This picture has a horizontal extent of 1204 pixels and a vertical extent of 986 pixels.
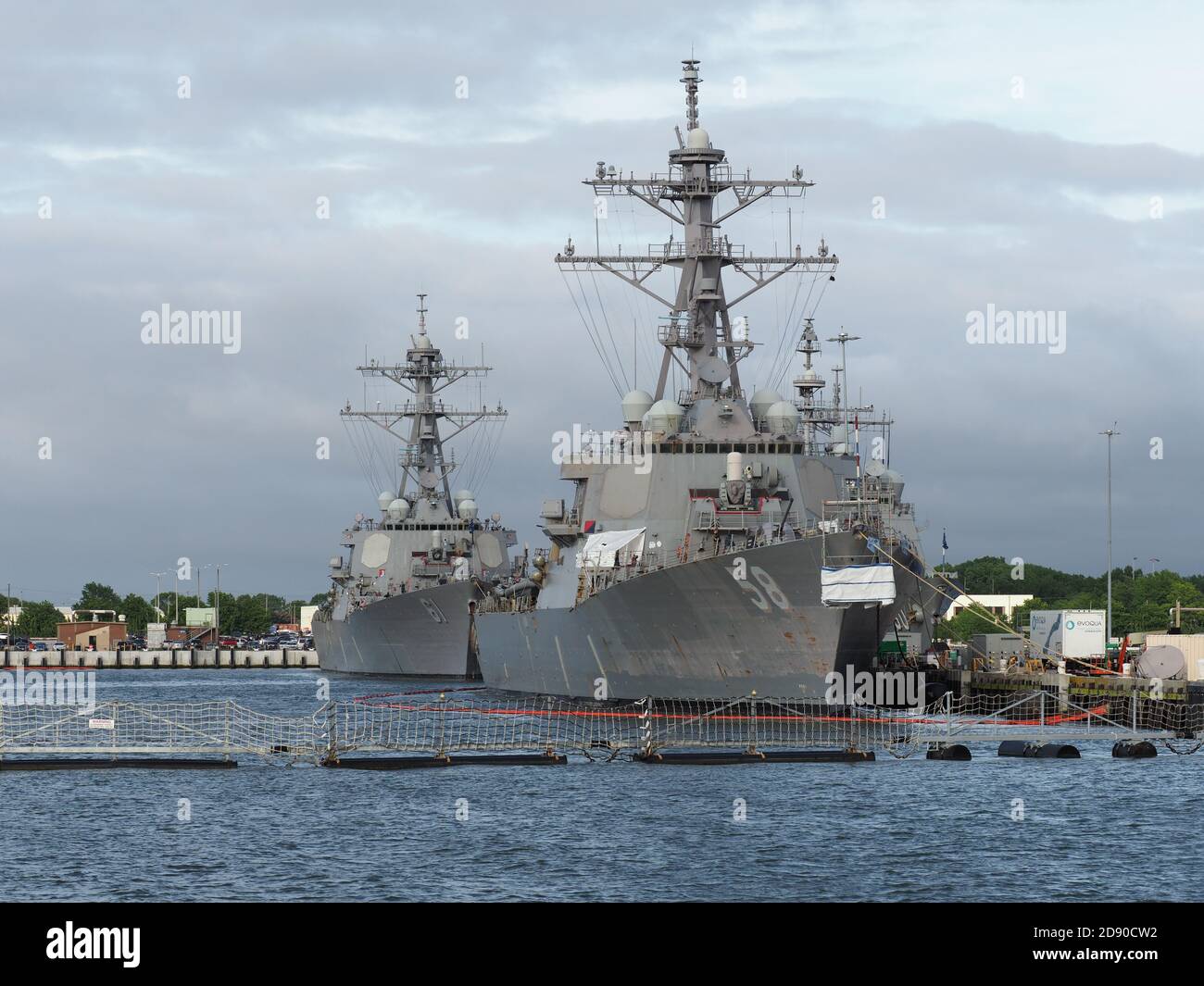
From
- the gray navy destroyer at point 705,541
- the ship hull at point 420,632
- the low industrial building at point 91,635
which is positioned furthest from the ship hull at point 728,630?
the low industrial building at point 91,635

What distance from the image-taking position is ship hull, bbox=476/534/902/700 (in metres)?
32.5

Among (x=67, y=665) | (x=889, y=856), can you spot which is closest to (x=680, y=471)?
(x=889, y=856)

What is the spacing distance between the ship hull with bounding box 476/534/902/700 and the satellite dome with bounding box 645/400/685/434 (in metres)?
4.81

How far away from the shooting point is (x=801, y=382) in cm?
6850

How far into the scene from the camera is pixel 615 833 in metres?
20.6

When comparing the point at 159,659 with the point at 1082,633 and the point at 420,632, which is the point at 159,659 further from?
the point at 1082,633

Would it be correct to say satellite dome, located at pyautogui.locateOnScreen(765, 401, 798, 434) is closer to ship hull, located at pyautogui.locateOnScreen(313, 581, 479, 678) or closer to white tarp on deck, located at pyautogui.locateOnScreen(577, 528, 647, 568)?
white tarp on deck, located at pyautogui.locateOnScreen(577, 528, 647, 568)

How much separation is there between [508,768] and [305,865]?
9.17 metres

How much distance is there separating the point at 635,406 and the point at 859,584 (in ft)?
38.0

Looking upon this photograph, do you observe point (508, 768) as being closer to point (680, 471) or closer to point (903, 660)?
point (680, 471)

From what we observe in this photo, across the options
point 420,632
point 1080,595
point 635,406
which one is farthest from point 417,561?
point 1080,595

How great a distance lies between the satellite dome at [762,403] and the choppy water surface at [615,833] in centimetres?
1386

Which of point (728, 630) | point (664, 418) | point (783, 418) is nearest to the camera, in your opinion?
point (728, 630)

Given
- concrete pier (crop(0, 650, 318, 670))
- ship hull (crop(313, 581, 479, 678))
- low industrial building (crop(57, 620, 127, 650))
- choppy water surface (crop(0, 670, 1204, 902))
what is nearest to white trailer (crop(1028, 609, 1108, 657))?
choppy water surface (crop(0, 670, 1204, 902))
